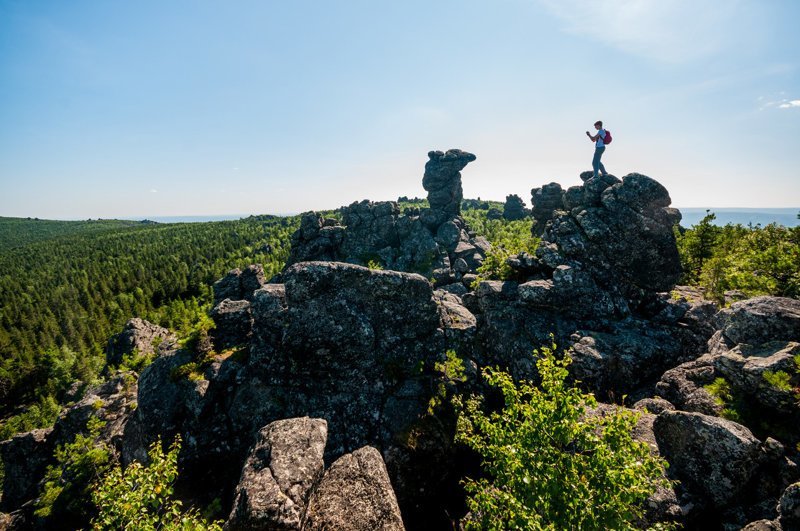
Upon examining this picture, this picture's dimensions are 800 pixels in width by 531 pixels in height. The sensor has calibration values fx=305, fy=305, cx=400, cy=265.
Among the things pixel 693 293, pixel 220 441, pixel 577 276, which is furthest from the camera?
pixel 693 293

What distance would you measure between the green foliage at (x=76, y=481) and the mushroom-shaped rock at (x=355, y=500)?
638 inches

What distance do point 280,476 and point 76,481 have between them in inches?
731

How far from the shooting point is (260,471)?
10125 mm

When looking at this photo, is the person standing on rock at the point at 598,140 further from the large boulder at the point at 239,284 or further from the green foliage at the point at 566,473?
the large boulder at the point at 239,284

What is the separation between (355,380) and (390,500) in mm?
7685

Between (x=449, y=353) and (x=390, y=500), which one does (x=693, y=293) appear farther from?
(x=390, y=500)

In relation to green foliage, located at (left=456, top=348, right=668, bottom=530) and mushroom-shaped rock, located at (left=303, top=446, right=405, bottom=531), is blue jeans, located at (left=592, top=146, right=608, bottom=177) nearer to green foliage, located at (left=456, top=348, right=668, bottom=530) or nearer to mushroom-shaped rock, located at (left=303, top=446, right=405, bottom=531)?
green foliage, located at (left=456, top=348, right=668, bottom=530)

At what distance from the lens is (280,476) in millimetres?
9844

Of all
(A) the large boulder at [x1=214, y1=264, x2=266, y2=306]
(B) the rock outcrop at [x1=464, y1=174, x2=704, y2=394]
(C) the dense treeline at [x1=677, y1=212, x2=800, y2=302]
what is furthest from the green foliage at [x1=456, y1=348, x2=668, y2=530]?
(A) the large boulder at [x1=214, y1=264, x2=266, y2=306]

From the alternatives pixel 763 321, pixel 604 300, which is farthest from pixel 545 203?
pixel 763 321

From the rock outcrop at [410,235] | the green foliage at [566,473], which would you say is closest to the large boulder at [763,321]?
the green foliage at [566,473]

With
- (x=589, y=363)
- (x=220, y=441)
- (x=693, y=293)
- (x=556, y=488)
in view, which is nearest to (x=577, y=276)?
(x=589, y=363)

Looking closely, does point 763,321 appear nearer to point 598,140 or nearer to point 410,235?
point 598,140

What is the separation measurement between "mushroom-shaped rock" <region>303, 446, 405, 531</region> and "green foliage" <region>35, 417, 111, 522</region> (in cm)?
1622
